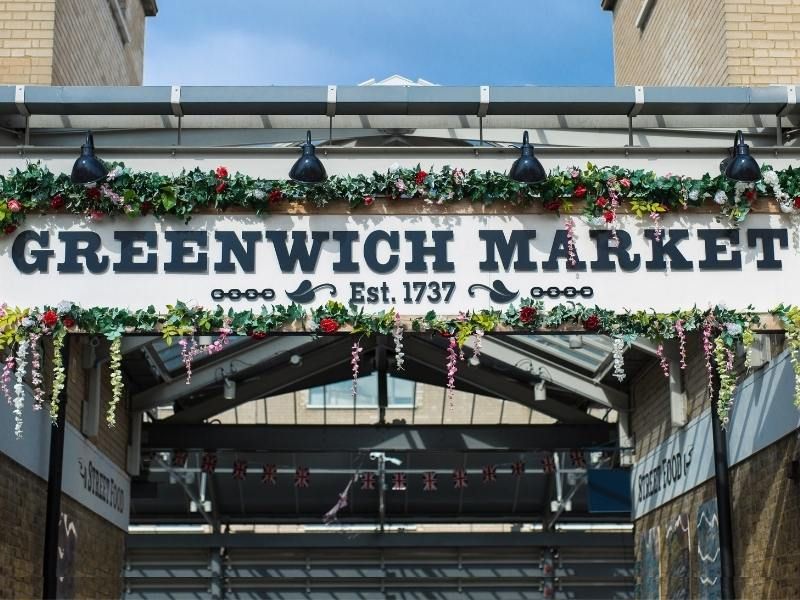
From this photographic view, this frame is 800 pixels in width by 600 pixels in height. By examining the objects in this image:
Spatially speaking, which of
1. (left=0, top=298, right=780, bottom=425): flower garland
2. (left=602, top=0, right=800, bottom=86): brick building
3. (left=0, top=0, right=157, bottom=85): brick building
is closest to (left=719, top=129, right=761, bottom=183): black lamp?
(left=0, top=298, right=780, bottom=425): flower garland

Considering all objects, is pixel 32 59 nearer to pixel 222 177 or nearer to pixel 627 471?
pixel 222 177

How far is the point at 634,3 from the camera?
1634 cm

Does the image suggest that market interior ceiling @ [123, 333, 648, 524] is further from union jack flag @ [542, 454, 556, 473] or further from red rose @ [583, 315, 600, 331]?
red rose @ [583, 315, 600, 331]

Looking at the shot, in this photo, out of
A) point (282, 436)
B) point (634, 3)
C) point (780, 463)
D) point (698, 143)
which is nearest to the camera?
point (698, 143)

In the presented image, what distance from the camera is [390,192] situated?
8.66 metres

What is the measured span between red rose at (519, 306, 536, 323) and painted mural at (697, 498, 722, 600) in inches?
193

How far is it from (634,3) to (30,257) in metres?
10.2

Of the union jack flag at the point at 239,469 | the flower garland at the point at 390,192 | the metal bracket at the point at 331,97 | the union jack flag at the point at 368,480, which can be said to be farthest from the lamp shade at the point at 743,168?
the union jack flag at the point at 368,480

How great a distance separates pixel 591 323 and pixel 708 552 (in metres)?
5.16

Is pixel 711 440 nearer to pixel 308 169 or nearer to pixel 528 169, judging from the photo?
pixel 528 169

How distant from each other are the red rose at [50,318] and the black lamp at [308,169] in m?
1.81

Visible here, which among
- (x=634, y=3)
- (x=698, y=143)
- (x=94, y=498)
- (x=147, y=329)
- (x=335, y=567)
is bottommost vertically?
(x=335, y=567)

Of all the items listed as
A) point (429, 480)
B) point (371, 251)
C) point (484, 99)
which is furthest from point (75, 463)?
point (429, 480)

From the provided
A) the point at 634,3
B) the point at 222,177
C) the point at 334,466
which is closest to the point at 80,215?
the point at 222,177
